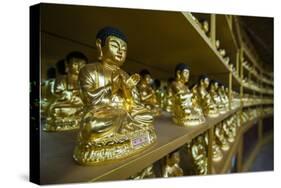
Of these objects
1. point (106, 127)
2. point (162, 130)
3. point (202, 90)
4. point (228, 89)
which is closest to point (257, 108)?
point (228, 89)

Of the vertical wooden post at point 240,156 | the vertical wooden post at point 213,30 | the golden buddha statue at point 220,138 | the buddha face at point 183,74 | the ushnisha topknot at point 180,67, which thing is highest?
the vertical wooden post at point 213,30

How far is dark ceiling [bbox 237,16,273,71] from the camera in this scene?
1.67 meters

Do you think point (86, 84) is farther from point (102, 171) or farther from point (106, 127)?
point (102, 171)

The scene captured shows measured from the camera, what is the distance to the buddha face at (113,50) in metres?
1.11

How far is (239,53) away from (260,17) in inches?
8.6

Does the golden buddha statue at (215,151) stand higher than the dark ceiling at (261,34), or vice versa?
the dark ceiling at (261,34)

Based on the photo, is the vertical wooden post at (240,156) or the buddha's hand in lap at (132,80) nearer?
the buddha's hand in lap at (132,80)

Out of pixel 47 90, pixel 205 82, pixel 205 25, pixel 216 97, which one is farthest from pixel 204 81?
pixel 47 90

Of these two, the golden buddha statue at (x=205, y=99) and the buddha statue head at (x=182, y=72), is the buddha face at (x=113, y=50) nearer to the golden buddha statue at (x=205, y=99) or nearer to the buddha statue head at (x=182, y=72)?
the buddha statue head at (x=182, y=72)

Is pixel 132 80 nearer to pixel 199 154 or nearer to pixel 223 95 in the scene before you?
pixel 199 154

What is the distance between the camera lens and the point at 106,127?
100 cm

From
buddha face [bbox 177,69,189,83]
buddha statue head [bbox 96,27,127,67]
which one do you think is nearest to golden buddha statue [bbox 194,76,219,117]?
buddha face [bbox 177,69,189,83]

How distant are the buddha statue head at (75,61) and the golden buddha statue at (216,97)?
68 cm

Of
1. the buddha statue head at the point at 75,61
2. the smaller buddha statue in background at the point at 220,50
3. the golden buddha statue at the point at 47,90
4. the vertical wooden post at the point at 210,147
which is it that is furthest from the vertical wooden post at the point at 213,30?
the golden buddha statue at the point at 47,90
